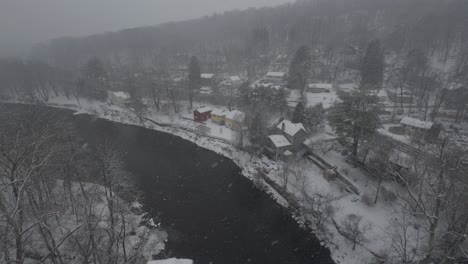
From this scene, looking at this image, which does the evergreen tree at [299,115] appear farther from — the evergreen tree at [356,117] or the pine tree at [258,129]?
the evergreen tree at [356,117]

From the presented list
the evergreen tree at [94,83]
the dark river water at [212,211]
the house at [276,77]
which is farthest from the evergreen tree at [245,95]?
the evergreen tree at [94,83]

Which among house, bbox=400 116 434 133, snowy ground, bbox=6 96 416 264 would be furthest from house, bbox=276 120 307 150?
house, bbox=400 116 434 133

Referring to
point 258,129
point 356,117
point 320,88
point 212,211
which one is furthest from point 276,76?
point 212,211

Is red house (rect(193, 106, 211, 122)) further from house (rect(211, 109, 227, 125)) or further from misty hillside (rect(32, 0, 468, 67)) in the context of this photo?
misty hillside (rect(32, 0, 468, 67))

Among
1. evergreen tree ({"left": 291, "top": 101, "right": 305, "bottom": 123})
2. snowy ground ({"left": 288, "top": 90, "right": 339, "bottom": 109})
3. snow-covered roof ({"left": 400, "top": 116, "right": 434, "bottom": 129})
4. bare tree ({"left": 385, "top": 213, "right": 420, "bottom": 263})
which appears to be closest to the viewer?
bare tree ({"left": 385, "top": 213, "right": 420, "bottom": 263})

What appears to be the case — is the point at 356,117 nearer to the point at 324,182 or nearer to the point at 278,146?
the point at 324,182

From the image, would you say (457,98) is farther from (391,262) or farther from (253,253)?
(253,253)
